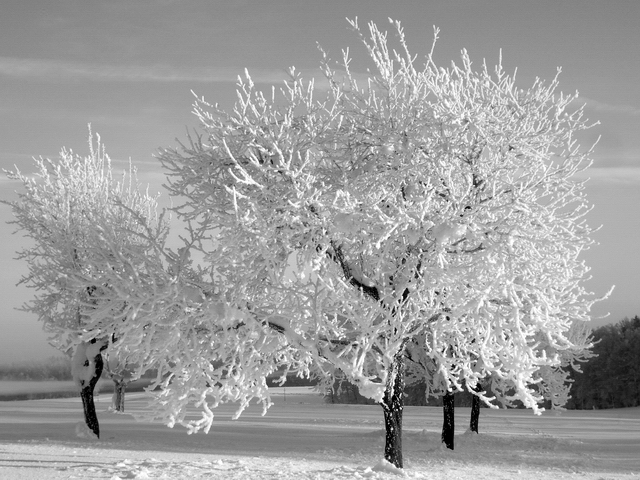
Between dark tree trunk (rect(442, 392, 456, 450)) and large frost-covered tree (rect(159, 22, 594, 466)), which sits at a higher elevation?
large frost-covered tree (rect(159, 22, 594, 466))

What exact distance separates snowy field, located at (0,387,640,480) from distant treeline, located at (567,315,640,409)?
844 inches

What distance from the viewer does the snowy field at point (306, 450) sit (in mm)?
11664

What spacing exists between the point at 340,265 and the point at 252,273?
1609 millimetres

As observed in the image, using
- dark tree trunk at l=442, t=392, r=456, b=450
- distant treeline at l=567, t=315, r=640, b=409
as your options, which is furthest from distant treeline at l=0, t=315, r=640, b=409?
dark tree trunk at l=442, t=392, r=456, b=450

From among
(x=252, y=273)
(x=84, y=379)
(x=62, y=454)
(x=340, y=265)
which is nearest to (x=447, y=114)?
(x=340, y=265)

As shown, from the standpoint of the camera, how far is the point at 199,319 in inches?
420

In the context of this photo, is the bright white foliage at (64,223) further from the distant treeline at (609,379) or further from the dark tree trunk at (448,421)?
the distant treeline at (609,379)

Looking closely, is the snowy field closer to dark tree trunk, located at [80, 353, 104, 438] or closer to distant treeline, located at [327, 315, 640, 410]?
dark tree trunk, located at [80, 353, 104, 438]

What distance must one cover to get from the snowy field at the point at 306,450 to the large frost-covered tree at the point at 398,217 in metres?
2.59

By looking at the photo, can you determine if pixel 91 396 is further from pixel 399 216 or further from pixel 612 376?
pixel 612 376

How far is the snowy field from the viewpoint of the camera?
11.7m

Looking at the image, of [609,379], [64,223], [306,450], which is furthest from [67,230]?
[609,379]

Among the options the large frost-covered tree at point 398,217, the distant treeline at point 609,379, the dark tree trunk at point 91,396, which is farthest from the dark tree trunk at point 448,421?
the distant treeline at point 609,379

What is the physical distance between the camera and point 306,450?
18109 millimetres
